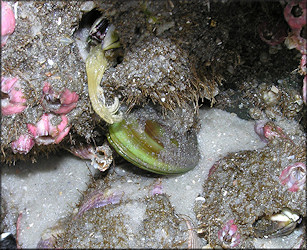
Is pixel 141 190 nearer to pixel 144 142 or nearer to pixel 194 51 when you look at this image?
pixel 144 142

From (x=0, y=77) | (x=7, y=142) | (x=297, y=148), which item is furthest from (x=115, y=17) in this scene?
(x=297, y=148)

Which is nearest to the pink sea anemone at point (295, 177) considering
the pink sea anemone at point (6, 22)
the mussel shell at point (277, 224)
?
the mussel shell at point (277, 224)

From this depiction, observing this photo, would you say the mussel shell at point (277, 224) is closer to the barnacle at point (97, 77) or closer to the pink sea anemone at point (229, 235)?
the pink sea anemone at point (229, 235)

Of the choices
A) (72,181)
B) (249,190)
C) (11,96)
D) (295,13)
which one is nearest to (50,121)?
(11,96)

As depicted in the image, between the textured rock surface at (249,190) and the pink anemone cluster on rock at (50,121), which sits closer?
the pink anemone cluster on rock at (50,121)

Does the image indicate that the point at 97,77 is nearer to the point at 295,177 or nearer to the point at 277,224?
the point at 295,177

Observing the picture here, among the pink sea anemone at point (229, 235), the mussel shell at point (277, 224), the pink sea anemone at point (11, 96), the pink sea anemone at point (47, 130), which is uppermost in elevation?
the pink sea anemone at point (11, 96)

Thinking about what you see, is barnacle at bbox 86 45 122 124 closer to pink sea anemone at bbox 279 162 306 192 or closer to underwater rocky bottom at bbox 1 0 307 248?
underwater rocky bottom at bbox 1 0 307 248
